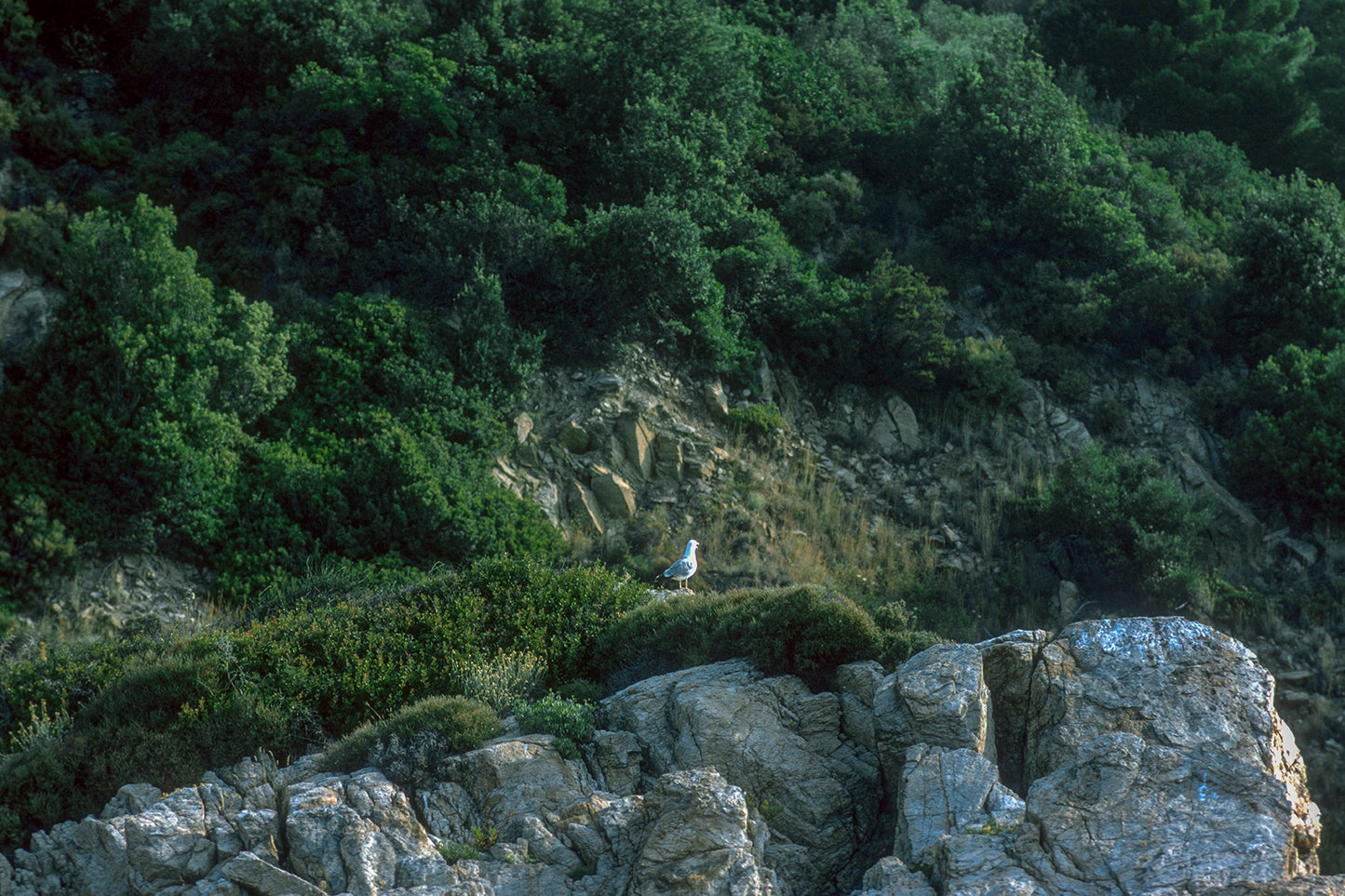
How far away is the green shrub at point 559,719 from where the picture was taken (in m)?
7.58

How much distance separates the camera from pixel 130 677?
864 centimetres

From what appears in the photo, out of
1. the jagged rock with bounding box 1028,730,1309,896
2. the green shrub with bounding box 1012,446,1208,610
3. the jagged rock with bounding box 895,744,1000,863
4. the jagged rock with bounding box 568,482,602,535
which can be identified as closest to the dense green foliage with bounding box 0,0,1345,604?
the jagged rock with bounding box 568,482,602,535

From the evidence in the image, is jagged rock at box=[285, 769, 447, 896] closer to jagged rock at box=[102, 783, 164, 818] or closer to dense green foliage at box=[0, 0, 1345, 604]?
jagged rock at box=[102, 783, 164, 818]

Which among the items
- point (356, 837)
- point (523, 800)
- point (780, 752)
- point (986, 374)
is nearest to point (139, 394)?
point (356, 837)

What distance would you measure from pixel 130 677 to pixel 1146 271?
15355 mm

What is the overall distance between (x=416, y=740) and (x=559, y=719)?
0.98 m

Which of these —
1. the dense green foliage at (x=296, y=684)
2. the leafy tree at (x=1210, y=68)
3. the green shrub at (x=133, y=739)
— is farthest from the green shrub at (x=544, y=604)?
the leafy tree at (x=1210, y=68)

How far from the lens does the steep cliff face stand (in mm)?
5594

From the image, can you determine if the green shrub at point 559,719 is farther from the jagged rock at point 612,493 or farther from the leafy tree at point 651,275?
the leafy tree at point 651,275

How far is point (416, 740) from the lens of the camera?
7.40m

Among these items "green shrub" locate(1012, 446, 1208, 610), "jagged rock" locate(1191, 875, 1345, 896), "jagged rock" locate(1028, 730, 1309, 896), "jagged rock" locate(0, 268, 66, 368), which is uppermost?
"jagged rock" locate(0, 268, 66, 368)

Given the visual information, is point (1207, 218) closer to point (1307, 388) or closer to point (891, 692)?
point (1307, 388)

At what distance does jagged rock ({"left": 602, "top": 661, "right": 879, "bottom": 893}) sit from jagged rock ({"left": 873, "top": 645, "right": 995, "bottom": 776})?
1.33 feet

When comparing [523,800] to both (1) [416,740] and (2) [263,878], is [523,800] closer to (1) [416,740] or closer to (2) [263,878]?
(1) [416,740]
